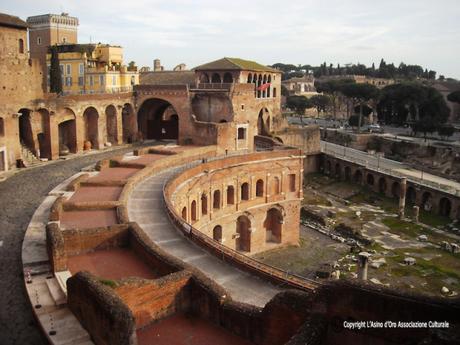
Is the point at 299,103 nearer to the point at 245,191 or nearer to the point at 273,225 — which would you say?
the point at 273,225

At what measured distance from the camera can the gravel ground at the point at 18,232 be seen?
1330 centimetres

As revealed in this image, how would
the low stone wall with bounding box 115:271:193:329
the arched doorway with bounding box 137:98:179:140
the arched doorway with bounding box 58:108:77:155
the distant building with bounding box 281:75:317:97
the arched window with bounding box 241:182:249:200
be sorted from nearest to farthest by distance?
the low stone wall with bounding box 115:271:193:329 → the arched window with bounding box 241:182:249:200 → the arched doorway with bounding box 58:108:77:155 → the arched doorway with bounding box 137:98:179:140 → the distant building with bounding box 281:75:317:97

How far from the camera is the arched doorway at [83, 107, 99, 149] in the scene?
40594 millimetres

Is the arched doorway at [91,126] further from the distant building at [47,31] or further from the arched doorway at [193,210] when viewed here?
the distant building at [47,31]

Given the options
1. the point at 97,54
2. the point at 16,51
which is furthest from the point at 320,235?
the point at 97,54

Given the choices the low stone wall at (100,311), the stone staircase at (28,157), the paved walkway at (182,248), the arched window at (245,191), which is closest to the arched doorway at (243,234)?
the arched window at (245,191)

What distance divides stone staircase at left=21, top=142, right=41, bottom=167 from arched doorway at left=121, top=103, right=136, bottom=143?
10937 mm

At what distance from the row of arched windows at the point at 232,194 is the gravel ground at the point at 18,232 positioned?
8.18 m

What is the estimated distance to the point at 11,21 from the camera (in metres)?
32.6

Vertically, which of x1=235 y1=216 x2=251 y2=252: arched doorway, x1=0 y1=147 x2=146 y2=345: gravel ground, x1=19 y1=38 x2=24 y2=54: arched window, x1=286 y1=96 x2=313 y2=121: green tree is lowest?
x1=235 y1=216 x2=251 y2=252: arched doorway

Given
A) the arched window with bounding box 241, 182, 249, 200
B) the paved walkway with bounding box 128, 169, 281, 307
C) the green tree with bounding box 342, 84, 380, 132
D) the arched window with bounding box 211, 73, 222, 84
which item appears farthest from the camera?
the green tree with bounding box 342, 84, 380, 132

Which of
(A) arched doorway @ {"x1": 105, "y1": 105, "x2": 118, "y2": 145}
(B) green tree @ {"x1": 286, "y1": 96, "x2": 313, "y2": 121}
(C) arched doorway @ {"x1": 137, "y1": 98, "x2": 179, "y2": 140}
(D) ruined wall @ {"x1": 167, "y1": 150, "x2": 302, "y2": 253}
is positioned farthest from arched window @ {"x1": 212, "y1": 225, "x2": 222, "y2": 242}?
(B) green tree @ {"x1": 286, "y1": 96, "x2": 313, "y2": 121}

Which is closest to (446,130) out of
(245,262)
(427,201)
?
(427,201)

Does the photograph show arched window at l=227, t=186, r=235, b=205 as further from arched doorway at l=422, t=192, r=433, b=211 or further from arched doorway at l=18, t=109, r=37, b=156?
arched doorway at l=422, t=192, r=433, b=211
